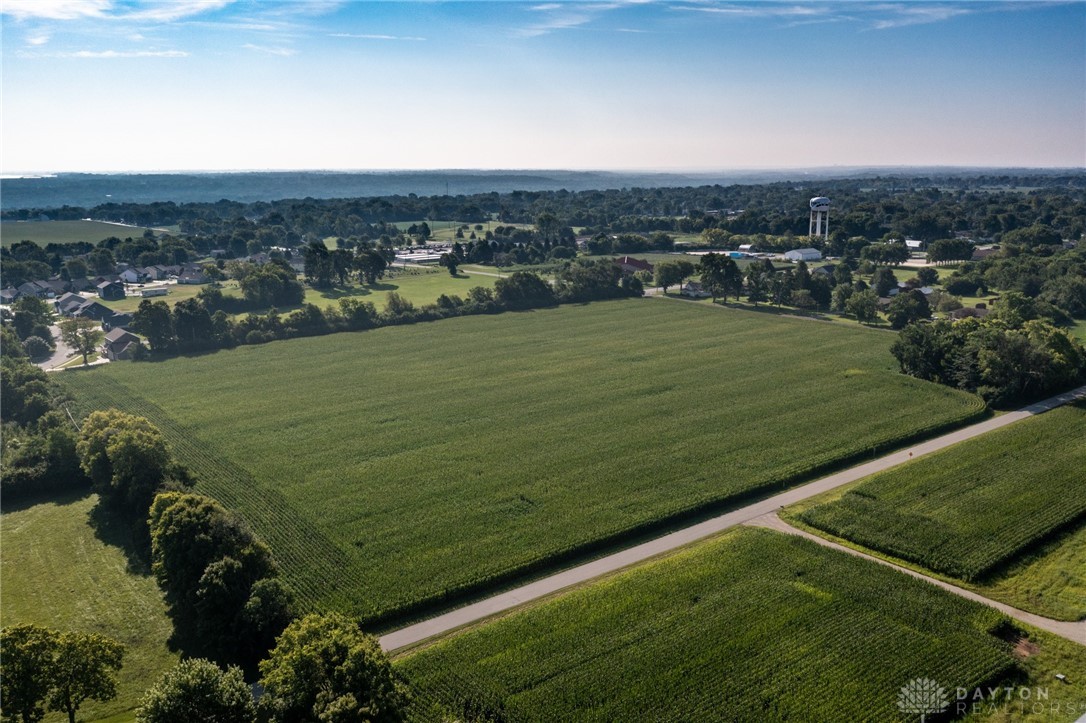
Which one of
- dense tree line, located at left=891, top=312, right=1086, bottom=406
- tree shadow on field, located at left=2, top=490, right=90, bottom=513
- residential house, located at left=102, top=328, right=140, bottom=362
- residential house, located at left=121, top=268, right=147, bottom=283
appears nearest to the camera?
tree shadow on field, located at left=2, top=490, right=90, bottom=513

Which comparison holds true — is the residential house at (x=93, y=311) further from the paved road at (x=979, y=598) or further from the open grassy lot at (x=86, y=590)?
the paved road at (x=979, y=598)

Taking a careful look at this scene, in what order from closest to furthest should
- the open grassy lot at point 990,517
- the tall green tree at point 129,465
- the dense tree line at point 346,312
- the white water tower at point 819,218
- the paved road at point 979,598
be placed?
the paved road at point 979,598, the open grassy lot at point 990,517, the tall green tree at point 129,465, the dense tree line at point 346,312, the white water tower at point 819,218

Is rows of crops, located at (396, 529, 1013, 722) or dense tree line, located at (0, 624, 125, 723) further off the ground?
dense tree line, located at (0, 624, 125, 723)

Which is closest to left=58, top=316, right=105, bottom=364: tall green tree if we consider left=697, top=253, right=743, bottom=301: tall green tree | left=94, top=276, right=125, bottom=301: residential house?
left=94, top=276, right=125, bottom=301: residential house

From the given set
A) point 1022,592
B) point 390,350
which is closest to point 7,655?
point 1022,592

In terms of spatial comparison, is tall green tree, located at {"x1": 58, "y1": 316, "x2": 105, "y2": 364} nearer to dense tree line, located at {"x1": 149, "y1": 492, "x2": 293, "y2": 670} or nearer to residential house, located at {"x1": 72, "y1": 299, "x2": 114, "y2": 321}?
→ residential house, located at {"x1": 72, "y1": 299, "x2": 114, "y2": 321}

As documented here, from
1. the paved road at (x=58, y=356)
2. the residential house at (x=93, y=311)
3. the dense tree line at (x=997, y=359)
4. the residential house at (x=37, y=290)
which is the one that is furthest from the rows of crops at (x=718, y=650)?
the residential house at (x=37, y=290)

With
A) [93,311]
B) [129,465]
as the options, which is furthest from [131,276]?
[129,465]

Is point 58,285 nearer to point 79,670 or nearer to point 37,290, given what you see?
point 37,290
